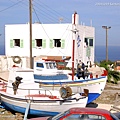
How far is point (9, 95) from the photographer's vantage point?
17.7 metres

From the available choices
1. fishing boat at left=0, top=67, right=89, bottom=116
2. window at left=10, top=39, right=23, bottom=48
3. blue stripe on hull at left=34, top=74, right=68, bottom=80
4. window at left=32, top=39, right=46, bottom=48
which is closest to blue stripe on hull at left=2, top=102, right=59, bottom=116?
fishing boat at left=0, top=67, right=89, bottom=116

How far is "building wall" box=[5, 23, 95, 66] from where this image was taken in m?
34.8

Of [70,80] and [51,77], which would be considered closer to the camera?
[70,80]

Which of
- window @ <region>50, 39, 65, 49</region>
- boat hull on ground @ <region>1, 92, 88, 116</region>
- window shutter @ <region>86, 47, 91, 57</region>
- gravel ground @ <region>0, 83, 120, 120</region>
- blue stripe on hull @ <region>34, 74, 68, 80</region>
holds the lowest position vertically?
gravel ground @ <region>0, 83, 120, 120</region>

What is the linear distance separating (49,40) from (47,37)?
41cm

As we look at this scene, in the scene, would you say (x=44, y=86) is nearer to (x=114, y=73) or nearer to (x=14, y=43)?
(x=114, y=73)

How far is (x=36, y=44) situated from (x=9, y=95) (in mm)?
19424

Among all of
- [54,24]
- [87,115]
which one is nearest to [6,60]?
[54,24]

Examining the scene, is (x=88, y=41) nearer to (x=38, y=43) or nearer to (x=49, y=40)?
(x=49, y=40)

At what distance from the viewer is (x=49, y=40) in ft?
117

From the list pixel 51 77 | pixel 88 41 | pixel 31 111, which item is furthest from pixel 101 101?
pixel 88 41

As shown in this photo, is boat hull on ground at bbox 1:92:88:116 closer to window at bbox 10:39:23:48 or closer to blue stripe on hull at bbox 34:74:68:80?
blue stripe on hull at bbox 34:74:68:80

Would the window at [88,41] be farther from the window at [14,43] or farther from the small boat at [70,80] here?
the small boat at [70,80]

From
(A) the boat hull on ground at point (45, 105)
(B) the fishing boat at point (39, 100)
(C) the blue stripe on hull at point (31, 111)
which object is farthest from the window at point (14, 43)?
(A) the boat hull on ground at point (45, 105)
